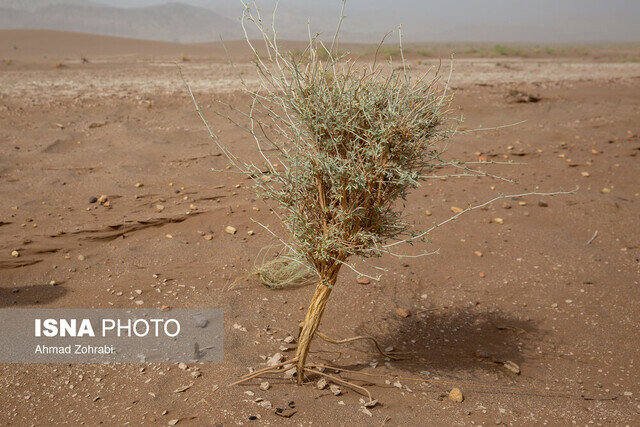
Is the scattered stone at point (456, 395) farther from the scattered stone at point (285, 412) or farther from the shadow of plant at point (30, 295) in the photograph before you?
the shadow of plant at point (30, 295)

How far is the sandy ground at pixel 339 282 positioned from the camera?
3215 mm

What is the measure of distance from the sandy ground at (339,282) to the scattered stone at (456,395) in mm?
69

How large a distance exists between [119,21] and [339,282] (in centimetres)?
11826

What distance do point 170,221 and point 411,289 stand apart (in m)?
2.81

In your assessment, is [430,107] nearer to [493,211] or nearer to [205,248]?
[205,248]

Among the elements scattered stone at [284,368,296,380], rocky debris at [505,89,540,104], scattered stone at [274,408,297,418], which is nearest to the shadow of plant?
scattered stone at [284,368,296,380]

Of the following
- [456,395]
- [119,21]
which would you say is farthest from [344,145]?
[119,21]

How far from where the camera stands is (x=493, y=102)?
470 inches

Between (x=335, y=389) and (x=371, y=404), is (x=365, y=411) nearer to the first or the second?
(x=371, y=404)

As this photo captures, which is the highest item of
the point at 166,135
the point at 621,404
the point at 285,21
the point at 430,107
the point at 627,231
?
the point at 285,21

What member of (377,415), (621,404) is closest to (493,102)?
(621,404)

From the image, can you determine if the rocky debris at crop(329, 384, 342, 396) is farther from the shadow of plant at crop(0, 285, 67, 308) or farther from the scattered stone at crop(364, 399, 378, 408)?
the shadow of plant at crop(0, 285, 67, 308)

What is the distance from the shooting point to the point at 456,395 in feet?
10.8

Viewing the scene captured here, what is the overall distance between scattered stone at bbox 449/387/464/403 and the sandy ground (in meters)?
0.07
